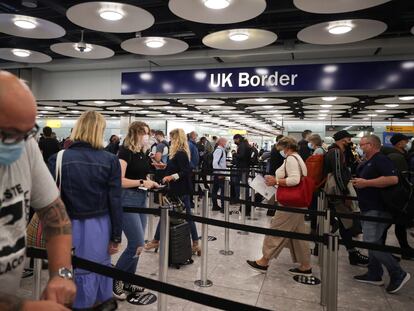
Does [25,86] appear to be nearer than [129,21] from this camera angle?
Yes

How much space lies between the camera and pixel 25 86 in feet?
3.21

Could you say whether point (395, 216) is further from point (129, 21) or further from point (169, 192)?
point (129, 21)

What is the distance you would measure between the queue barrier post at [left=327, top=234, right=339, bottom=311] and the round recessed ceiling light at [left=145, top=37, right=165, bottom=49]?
174 inches

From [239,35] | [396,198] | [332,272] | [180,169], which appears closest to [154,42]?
[239,35]

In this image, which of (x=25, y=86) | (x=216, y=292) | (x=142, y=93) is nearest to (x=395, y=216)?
(x=216, y=292)

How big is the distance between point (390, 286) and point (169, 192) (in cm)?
305

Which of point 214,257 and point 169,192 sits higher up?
point 169,192

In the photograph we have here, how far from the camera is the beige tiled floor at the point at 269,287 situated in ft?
11.7

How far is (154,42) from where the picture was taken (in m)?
5.84

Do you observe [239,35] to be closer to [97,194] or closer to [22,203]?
[97,194]

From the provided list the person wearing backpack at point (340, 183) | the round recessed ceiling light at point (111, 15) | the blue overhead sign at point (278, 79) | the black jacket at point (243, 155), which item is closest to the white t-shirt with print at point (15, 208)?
the round recessed ceiling light at point (111, 15)

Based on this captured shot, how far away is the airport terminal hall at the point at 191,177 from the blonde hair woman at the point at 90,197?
0.03 feet

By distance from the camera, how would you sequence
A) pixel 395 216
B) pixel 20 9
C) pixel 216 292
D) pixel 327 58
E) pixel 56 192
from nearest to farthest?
pixel 56 192 → pixel 216 292 → pixel 395 216 → pixel 20 9 → pixel 327 58

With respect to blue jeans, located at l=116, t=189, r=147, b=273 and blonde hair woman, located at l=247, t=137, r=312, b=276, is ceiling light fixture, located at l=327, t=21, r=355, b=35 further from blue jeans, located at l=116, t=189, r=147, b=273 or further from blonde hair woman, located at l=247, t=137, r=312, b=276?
blue jeans, located at l=116, t=189, r=147, b=273
